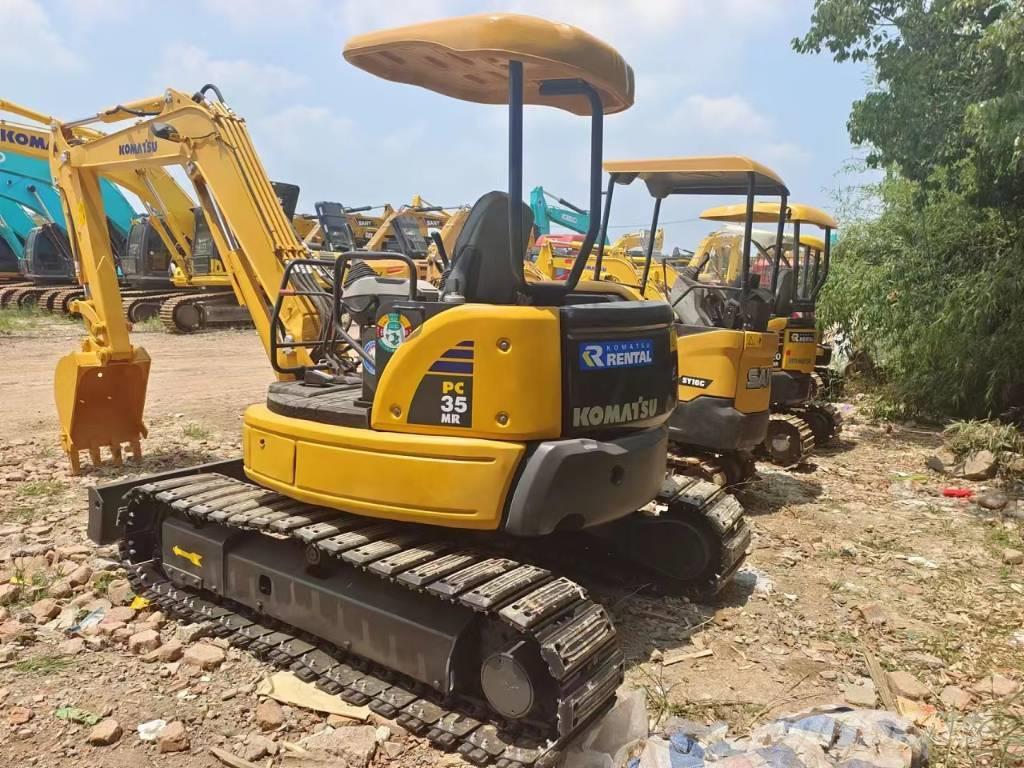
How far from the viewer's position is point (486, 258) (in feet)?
12.3

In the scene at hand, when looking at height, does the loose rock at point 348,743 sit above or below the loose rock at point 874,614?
above

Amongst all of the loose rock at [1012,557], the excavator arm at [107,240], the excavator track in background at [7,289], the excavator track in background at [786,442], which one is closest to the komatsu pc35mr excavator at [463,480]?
the excavator arm at [107,240]

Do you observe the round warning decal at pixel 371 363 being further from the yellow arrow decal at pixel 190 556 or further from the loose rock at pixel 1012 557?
the loose rock at pixel 1012 557

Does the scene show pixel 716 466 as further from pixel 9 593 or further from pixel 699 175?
pixel 9 593

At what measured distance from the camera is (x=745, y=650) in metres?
4.07

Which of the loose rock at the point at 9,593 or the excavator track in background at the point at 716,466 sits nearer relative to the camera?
the loose rock at the point at 9,593

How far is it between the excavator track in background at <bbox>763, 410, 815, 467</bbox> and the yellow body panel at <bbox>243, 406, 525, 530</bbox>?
18.0ft

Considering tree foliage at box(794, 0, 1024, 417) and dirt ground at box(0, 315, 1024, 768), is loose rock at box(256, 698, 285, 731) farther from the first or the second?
tree foliage at box(794, 0, 1024, 417)

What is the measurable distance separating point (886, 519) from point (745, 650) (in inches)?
119

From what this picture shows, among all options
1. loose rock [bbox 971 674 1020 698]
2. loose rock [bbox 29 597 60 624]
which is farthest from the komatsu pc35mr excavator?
loose rock [bbox 971 674 1020 698]

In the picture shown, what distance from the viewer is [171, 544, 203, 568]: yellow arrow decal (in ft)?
13.9

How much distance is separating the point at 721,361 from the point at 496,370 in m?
3.47

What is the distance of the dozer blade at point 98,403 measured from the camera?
21.2ft

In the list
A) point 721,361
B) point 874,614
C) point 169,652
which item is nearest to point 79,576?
point 169,652
